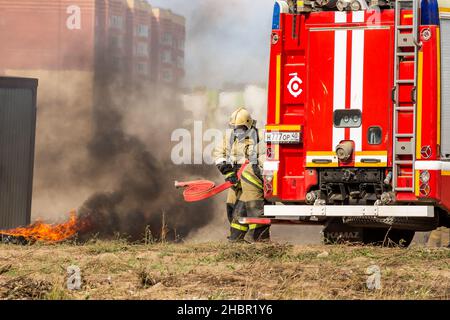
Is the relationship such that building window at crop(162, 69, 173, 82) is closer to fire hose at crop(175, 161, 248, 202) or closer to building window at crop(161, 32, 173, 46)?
building window at crop(161, 32, 173, 46)

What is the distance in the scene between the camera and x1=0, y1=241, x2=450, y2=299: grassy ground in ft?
27.5

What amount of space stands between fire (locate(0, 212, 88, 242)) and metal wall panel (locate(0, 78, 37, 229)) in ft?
2.97

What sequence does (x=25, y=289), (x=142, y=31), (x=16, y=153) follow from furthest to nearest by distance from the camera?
(x=142, y=31) → (x=16, y=153) → (x=25, y=289)

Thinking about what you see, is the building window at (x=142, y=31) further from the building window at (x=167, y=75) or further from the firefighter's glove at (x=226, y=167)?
the firefighter's glove at (x=226, y=167)

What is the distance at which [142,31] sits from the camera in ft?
92.0

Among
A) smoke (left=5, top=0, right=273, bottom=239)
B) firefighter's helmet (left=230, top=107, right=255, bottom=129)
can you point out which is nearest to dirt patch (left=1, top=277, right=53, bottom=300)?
firefighter's helmet (left=230, top=107, right=255, bottom=129)

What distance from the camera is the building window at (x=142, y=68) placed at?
27.0 metres

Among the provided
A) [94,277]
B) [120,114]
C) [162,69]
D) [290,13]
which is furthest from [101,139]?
[94,277]

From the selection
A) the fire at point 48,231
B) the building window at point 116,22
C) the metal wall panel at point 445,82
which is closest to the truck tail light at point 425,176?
the metal wall panel at point 445,82

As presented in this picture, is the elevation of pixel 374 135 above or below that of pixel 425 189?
above

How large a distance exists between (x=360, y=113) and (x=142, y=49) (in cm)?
1588

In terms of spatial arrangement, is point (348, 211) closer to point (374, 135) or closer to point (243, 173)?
point (374, 135)

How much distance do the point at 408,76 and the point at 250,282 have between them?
427 cm

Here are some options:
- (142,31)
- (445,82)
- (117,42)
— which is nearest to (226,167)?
(445,82)
